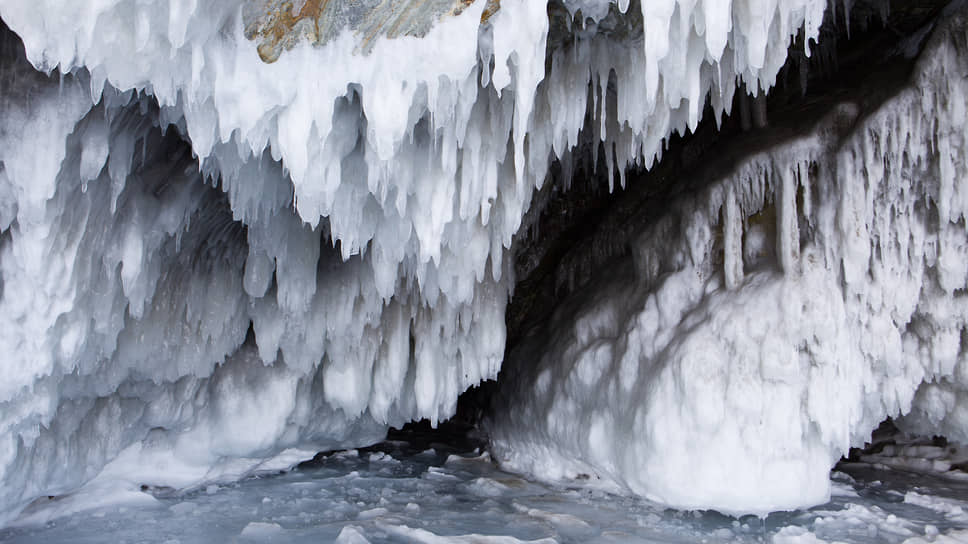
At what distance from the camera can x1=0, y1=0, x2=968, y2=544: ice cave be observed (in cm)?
382

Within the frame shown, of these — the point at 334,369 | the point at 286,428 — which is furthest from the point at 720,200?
the point at 286,428

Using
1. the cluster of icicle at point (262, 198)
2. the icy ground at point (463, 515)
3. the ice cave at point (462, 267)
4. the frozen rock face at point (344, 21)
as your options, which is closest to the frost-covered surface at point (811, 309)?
the ice cave at point (462, 267)

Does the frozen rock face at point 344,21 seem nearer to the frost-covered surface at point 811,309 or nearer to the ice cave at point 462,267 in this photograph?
the ice cave at point 462,267

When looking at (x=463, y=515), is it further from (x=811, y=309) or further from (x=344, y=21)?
(x=344, y=21)

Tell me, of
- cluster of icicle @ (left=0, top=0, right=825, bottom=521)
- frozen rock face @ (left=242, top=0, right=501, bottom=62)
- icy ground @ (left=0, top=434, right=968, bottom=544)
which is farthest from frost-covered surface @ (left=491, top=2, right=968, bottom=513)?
frozen rock face @ (left=242, top=0, right=501, bottom=62)

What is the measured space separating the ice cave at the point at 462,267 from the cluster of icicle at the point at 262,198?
A: 25 mm

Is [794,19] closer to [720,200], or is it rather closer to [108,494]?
[720,200]

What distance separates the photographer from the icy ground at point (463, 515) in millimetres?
5004

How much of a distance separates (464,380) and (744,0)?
476cm

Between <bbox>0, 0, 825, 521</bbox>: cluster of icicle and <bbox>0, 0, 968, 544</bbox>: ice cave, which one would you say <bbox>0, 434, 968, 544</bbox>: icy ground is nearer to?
<bbox>0, 0, 968, 544</bbox>: ice cave

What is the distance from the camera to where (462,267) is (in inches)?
226

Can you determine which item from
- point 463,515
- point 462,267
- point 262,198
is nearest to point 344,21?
point 262,198

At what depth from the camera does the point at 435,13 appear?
3691 mm

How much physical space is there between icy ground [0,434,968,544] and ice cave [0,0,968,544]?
0.16 ft
